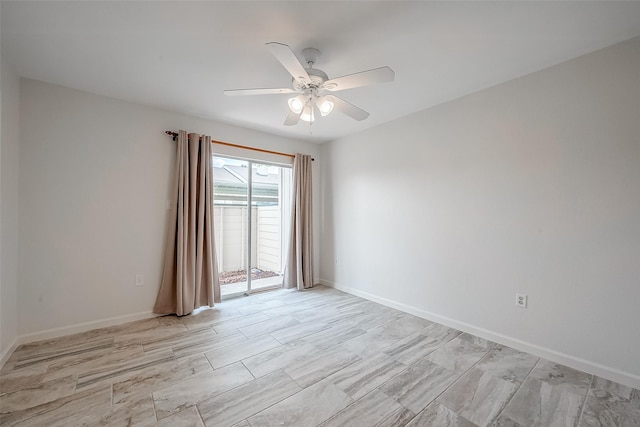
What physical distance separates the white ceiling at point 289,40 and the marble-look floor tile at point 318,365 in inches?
99.0

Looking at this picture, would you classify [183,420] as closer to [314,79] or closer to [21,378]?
[21,378]

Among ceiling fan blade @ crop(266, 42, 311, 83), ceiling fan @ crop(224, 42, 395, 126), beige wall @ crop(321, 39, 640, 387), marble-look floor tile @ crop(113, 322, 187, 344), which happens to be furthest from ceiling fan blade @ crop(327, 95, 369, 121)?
marble-look floor tile @ crop(113, 322, 187, 344)

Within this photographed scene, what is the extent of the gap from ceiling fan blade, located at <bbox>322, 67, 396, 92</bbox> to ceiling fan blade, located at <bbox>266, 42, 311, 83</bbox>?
19 cm

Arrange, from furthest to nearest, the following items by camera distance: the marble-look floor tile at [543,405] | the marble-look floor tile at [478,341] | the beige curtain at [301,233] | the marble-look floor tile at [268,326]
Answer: the beige curtain at [301,233]
the marble-look floor tile at [268,326]
the marble-look floor tile at [478,341]
the marble-look floor tile at [543,405]

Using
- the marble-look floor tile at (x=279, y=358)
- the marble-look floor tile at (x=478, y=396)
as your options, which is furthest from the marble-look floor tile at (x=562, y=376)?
the marble-look floor tile at (x=279, y=358)

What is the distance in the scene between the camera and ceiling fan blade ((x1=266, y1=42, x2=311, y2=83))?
4.78 feet

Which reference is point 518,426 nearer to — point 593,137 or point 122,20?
point 593,137

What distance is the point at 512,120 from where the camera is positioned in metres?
2.43

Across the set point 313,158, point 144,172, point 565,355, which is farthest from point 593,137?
point 144,172

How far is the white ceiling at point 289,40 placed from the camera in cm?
162

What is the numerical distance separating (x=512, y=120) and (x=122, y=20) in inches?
127

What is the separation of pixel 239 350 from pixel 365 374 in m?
1.15

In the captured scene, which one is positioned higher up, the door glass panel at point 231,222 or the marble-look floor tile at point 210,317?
the door glass panel at point 231,222

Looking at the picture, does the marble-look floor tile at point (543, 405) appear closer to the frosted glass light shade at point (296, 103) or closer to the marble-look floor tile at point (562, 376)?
the marble-look floor tile at point (562, 376)
